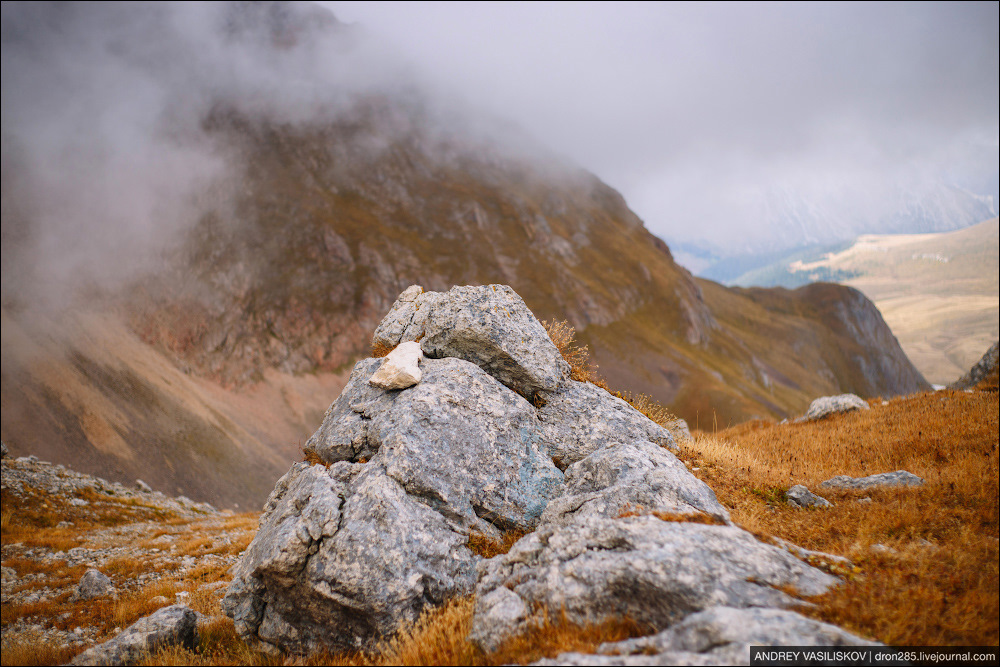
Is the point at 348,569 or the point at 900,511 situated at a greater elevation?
the point at 348,569

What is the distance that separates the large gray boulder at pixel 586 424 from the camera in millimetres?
11688

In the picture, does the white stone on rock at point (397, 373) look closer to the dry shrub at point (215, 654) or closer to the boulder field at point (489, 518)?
the boulder field at point (489, 518)

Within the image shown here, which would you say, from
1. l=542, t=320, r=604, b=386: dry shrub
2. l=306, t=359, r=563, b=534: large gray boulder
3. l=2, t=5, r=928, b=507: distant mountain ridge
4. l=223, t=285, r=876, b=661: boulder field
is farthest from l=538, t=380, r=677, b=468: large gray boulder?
l=2, t=5, r=928, b=507: distant mountain ridge

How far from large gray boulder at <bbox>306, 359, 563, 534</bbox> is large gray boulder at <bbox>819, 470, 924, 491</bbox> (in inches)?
277

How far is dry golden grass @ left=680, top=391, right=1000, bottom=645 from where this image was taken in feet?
17.9

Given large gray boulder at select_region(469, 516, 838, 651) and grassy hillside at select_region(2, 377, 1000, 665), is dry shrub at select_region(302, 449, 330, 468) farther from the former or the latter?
large gray boulder at select_region(469, 516, 838, 651)

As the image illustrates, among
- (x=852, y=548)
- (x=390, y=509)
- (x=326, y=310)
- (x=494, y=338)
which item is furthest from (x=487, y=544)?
(x=326, y=310)

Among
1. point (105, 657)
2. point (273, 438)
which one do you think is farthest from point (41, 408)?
point (105, 657)

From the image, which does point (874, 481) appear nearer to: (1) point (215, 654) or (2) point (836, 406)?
(2) point (836, 406)

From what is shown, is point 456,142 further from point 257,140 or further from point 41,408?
point 41,408

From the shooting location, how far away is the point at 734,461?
44.4ft

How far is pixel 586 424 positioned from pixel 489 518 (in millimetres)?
3908

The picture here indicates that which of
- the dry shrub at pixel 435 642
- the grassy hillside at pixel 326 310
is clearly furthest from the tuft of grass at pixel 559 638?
the grassy hillside at pixel 326 310

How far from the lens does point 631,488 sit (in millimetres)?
8531
